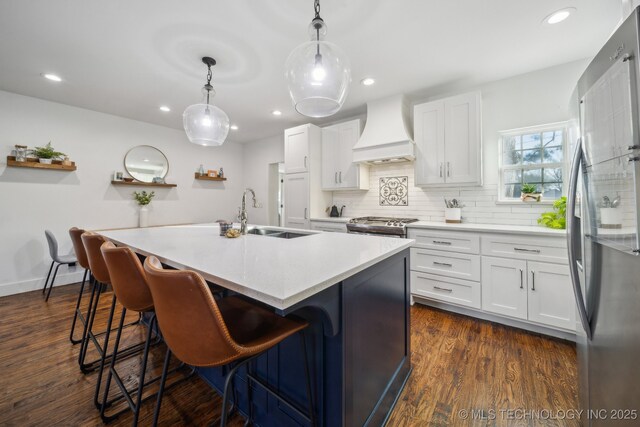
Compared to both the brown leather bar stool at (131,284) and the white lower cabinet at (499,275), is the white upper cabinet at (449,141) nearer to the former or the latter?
the white lower cabinet at (499,275)

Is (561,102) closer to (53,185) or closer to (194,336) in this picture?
(194,336)

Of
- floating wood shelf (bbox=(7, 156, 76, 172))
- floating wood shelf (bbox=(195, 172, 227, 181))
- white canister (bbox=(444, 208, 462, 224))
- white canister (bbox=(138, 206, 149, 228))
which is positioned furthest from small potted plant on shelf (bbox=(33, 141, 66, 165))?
white canister (bbox=(444, 208, 462, 224))

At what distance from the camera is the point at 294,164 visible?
13.4 ft

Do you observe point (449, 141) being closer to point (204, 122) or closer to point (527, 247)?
point (527, 247)

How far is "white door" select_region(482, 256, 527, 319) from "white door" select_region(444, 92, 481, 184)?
0.95 metres

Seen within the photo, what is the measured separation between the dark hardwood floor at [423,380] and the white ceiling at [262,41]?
2.66 meters

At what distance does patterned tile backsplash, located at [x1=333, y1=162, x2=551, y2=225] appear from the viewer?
9.26 ft

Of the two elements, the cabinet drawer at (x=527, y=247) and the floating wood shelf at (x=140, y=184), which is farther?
the floating wood shelf at (x=140, y=184)

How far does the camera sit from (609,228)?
91cm

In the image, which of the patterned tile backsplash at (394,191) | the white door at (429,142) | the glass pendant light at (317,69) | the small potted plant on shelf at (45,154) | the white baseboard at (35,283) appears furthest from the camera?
the patterned tile backsplash at (394,191)

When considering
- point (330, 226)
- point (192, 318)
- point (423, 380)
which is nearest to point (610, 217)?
point (423, 380)

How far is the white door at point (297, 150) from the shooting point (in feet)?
12.9

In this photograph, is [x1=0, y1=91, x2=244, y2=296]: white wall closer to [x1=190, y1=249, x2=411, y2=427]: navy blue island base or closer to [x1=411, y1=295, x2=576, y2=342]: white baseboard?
[x1=190, y1=249, x2=411, y2=427]: navy blue island base

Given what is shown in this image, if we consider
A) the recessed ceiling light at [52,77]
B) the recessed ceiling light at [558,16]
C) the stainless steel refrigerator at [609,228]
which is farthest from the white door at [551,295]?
the recessed ceiling light at [52,77]
